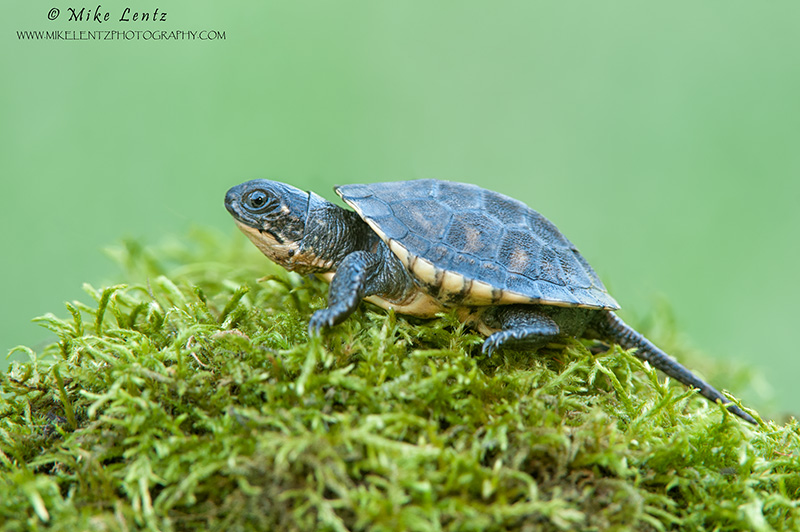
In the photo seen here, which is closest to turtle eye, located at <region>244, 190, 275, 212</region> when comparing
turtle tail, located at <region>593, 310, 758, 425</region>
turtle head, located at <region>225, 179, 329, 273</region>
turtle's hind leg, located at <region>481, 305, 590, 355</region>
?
turtle head, located at <region>225, 179, 329, 273</region>

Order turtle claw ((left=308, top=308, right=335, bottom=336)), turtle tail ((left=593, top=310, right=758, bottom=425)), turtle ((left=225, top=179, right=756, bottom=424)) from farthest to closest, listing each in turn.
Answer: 1. turtle tail ((left=593, top=310, right=758, bottom=425))
2. turtle ((left=225, top=179, right=756, bottom=424))
3. turtle claw ((left=308, top=308, right=335, bottom=336))

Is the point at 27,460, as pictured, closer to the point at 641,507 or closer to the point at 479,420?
the point at 479,420

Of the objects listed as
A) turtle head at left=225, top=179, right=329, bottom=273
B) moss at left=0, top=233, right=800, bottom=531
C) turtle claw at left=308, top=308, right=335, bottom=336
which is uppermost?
turtle head at left=225, top=179, right=329, bottom=273

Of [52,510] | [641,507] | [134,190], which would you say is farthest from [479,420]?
[134,190]

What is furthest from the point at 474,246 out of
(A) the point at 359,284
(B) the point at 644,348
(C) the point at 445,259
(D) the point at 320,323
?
(B) the point at 644,348

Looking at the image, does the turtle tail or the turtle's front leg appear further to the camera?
the turtle tail

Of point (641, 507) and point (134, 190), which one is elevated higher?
point (134, 190)

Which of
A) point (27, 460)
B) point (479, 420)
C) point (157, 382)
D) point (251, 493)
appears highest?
point (479, 420)

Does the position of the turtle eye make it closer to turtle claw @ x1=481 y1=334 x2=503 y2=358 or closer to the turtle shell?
the turtle shell
